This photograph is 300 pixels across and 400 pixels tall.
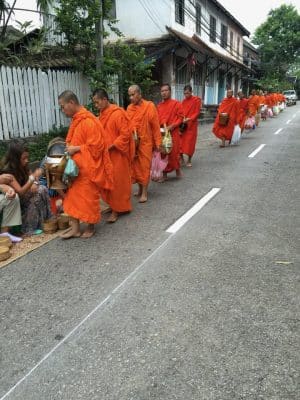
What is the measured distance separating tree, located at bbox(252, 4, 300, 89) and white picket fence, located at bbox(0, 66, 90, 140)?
4104 centimetres

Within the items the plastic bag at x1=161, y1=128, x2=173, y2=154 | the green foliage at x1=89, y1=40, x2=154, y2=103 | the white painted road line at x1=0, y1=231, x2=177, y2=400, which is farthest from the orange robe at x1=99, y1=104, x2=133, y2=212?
the green foliage at x1=89, y1=40, x2=154, y2=103

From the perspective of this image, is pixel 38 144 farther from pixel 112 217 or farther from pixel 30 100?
pixel 112 217

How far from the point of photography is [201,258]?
398 cm

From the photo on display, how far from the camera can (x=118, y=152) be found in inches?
208

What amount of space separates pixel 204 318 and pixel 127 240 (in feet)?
6.00

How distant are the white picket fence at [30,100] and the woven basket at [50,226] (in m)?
4.13

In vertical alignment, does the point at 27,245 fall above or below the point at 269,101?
below

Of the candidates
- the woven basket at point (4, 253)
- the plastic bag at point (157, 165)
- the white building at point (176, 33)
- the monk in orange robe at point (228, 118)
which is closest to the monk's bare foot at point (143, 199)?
the plastic bag at point (157, 165)

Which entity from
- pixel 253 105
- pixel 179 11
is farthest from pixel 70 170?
pixel 179 11

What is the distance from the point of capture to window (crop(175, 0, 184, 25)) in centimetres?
1834

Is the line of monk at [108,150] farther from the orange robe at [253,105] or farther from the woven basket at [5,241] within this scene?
the orange robe at [253,105]

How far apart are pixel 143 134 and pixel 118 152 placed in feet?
3.34

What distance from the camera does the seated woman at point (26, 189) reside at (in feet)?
15.1

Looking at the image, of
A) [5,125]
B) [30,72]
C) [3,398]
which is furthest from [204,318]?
[30,72]
